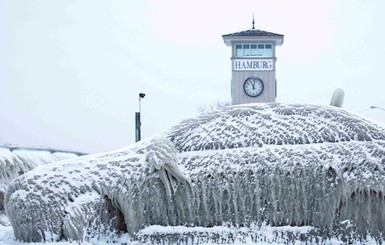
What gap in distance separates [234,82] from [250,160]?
900 inches

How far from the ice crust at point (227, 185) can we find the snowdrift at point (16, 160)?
475cm

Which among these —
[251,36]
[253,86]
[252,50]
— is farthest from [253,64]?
[251,36]

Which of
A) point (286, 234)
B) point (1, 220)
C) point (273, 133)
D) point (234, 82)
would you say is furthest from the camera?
point (234, 82)

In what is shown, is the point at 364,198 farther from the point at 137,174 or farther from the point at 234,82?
the point at 234,82

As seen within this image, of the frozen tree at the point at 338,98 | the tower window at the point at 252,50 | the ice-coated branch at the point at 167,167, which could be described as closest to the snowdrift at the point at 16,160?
the ice-coated branch at the point at 167,167

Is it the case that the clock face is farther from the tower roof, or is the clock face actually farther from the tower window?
the tower roof

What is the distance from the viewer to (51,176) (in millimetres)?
7023

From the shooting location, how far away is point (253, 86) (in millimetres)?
29844

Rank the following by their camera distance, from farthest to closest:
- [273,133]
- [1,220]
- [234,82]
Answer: [234,82], [1,220], [273,133]

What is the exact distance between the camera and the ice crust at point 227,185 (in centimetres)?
671

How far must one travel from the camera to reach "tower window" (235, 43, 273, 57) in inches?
1176

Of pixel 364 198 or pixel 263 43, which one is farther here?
pixel 263 43

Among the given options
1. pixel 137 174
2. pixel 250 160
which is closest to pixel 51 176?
pixel 137 174

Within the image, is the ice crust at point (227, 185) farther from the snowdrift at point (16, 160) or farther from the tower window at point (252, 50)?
the tower window at point (252, 50)
